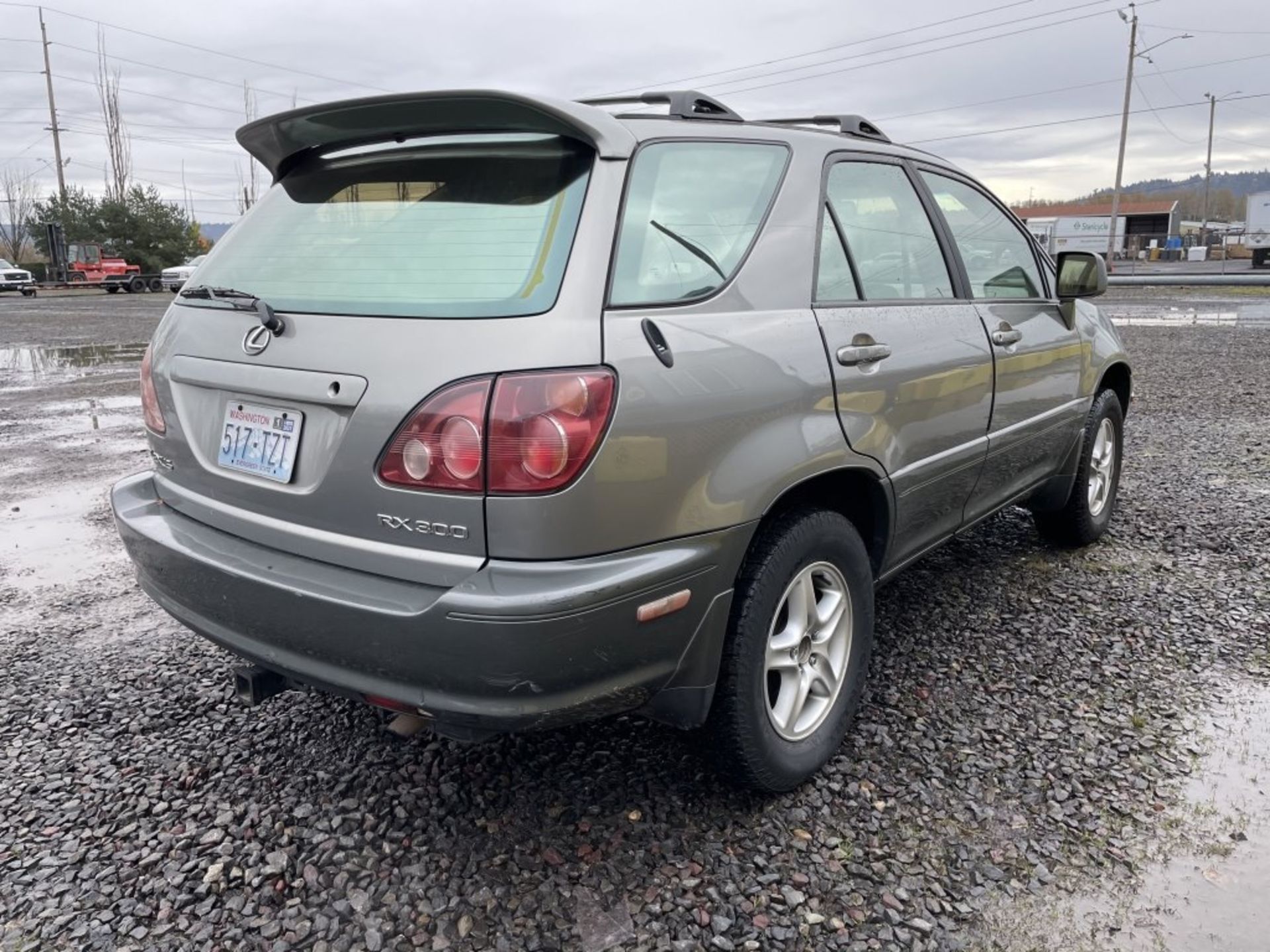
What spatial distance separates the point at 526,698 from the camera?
1.95 meters

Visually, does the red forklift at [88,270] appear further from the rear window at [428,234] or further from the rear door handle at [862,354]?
the rear door handle at [862,354]

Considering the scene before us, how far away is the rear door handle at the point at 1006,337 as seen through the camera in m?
3.39

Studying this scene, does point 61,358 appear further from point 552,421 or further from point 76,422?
point 552,421

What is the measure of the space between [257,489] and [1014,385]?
262 centimetres

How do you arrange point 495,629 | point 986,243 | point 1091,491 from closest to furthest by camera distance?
1. point 495,629
2. point 986,243
3. point 1091,491

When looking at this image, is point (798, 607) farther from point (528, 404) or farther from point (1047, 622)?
point (1047, 622)

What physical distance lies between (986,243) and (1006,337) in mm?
459

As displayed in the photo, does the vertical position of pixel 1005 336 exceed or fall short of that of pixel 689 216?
it falls short

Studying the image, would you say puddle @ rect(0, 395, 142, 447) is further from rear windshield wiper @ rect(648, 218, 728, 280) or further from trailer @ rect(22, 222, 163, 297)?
trailer @ rect(22, 222, 163, 297)

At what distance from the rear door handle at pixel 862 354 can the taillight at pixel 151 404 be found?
1.80m

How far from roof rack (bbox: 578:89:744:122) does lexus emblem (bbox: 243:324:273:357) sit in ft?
3.32

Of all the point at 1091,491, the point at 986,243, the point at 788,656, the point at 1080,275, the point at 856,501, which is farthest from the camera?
the point at 1091,491

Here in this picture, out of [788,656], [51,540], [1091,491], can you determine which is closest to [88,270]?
[51,540]

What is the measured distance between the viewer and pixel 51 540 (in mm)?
4785
